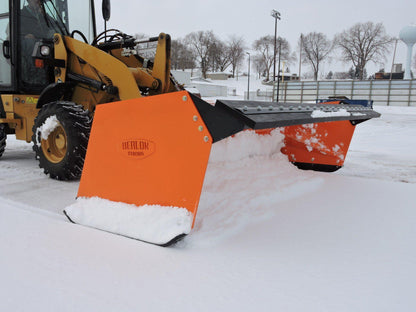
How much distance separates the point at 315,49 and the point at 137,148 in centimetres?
6413

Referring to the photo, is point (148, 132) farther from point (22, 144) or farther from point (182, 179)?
point (22, 144)

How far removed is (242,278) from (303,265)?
1.23 ft

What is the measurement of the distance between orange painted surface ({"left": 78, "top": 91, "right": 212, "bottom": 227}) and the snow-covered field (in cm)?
31

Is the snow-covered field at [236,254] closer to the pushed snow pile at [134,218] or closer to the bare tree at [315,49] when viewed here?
the pushed snow pile at [134,218]

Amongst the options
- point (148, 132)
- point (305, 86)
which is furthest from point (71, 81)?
point (305, 86)

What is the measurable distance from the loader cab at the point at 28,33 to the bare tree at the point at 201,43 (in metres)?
62.1

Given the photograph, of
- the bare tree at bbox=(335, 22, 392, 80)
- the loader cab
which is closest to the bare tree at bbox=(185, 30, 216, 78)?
the bare tree at bbox=(335, 22, 392, 80)

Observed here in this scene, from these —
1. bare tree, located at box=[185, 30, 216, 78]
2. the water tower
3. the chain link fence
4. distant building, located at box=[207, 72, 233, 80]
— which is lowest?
the chain link fence

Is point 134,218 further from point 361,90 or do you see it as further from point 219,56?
point 219,56

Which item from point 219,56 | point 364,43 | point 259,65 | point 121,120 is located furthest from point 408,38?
point 121,120

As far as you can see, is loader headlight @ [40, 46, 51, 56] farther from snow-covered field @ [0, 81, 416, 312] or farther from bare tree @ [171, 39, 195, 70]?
bare tree @ [171, 39, 195, 70]

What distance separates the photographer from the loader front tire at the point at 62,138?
3586 millimetres

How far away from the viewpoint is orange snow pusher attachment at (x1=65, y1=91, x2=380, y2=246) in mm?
1961

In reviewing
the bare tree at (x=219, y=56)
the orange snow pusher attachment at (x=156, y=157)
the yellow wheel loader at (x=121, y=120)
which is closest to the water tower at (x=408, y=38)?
the bare tree at (x=219, y=56)
